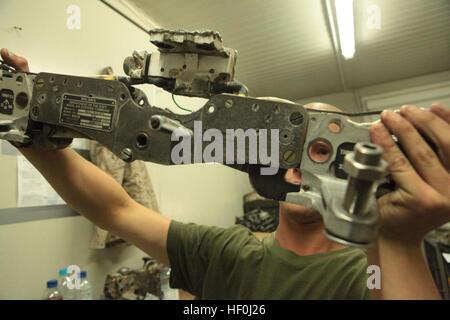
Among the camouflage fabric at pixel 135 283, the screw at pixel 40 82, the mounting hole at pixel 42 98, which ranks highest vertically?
the screw at pixel 40 82

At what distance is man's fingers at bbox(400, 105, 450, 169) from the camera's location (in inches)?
16.9

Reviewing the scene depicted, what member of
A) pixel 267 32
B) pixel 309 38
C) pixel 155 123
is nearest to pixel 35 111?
pixel 155 123

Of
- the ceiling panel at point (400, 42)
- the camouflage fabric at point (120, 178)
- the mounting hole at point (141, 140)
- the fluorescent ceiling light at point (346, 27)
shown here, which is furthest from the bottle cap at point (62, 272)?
the ceiling panel at point (400, 42)

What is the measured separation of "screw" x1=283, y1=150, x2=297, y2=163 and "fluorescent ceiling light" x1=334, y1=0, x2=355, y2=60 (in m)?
2.08

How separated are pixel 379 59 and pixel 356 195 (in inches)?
141

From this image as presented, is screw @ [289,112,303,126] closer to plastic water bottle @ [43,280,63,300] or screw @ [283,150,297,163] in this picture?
screw @ [283,150,297,163]

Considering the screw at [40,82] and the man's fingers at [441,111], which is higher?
the screw at [40,82]

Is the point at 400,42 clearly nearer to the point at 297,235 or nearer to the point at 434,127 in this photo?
the point at 297,235

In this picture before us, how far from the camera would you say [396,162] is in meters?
0.44

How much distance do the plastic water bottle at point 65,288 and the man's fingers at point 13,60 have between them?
3.48 feet

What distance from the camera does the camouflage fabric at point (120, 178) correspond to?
4.46 feet

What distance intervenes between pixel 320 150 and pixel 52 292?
4.80 ft

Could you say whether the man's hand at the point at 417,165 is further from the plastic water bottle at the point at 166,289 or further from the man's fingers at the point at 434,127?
the plastic water bottle at the point at 166,289

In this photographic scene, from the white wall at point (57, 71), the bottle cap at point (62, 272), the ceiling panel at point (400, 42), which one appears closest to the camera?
the white wall at point (57, 71)
